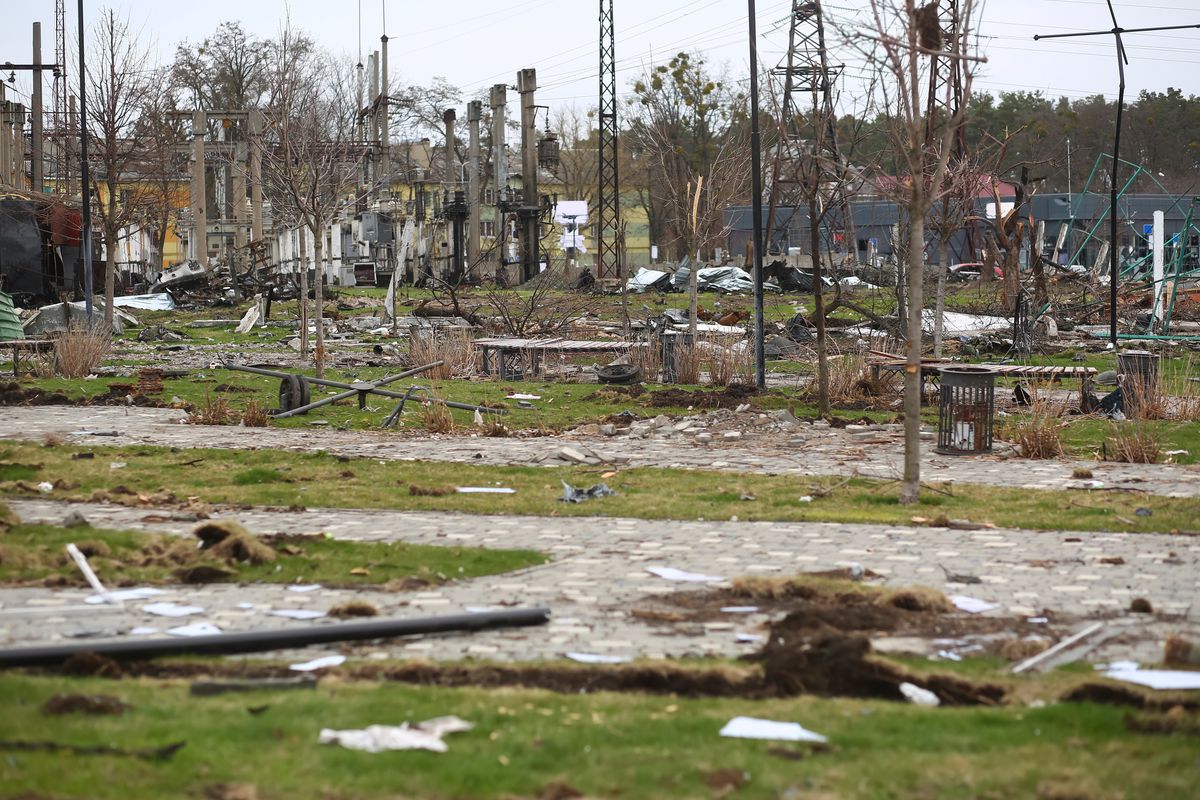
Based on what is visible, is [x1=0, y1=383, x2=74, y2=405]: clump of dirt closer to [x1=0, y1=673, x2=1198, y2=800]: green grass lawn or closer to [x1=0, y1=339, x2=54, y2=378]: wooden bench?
[x1=0, y1=339, x2=54, y2=378]: wooden bench

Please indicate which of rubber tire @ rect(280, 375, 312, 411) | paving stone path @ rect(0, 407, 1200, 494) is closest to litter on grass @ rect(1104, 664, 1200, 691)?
paving stone path @ rect(0, 407, 1200, 494)

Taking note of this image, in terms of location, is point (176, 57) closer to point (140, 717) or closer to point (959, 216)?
point (959, 216)

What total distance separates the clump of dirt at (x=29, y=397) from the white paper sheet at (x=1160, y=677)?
16.7 meters

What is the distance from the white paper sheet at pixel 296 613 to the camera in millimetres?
7270

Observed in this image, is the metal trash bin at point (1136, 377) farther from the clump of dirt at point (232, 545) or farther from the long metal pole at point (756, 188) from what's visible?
the clump of dirt at point (232, 545)

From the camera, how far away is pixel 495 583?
8.22 metres

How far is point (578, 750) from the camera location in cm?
502

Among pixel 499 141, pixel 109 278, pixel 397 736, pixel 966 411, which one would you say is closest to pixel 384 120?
pixel 499 141

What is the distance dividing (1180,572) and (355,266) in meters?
49.9

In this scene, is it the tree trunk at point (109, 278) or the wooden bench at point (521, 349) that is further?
the tree trunk at point (109, 278)

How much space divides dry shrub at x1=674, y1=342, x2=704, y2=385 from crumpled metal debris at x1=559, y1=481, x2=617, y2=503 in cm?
1045

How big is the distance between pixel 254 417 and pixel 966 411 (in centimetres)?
833

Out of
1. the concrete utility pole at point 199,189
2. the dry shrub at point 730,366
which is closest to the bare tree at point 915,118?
the dry shrub at point 730,366

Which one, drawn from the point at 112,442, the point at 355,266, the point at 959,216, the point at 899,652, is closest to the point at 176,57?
the point at 355,266
